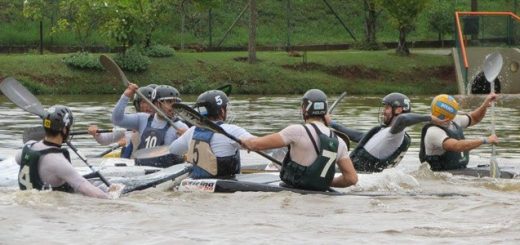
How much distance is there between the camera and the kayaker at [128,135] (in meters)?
14.0

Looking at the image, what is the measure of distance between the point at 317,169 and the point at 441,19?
33.8m

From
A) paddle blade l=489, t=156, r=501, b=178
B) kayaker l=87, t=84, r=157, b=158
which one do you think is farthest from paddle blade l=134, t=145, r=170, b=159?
paddle blade l=489, t=156, r=501, b=178

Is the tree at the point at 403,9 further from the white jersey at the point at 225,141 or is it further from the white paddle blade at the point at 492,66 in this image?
the white jersey at the point at 225,141

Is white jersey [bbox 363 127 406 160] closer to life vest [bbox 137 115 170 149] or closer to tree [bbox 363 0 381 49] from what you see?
life vest [bbox 137 115 170 149]

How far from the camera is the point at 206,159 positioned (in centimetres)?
1130

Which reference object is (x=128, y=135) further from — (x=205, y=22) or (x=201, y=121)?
(x=205, y=22)

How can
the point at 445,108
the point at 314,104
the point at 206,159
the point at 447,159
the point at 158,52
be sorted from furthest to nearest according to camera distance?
the point at 158,52
the point at 447,159
the point at 445,108
the point at 206,159
the point at 314,104

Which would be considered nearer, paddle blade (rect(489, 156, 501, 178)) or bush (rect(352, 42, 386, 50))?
paddle blade (rect(489, 156, 501, 178))

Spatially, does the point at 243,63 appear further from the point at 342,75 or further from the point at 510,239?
the point at 510,239

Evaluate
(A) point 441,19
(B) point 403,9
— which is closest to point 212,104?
(B) point 403,9

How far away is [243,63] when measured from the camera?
38406 millimetres

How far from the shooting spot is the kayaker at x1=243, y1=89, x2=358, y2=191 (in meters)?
10.5

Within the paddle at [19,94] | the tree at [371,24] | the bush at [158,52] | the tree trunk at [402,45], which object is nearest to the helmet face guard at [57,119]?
the paddle at [19,94]

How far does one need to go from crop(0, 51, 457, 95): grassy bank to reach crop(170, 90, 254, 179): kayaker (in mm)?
24500
